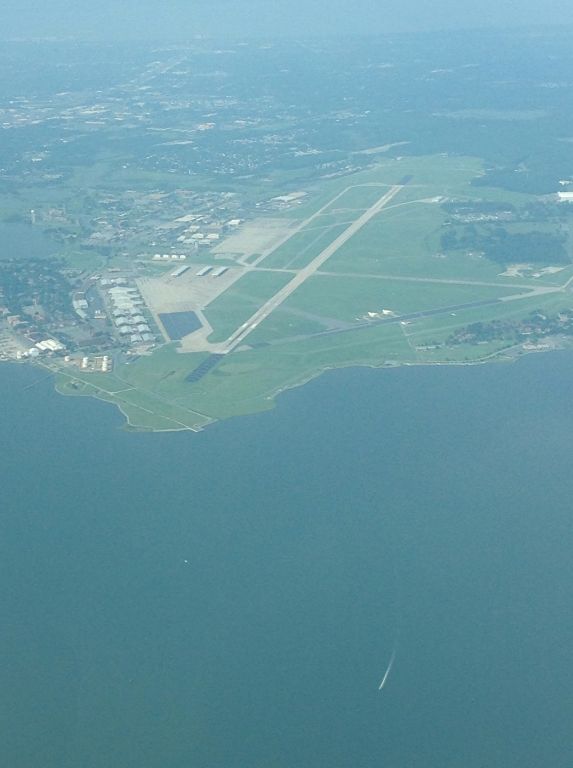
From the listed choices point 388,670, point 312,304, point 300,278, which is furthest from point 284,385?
point 388,670

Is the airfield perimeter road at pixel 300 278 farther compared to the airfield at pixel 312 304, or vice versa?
the airfield perimeter road at pixel 300 278

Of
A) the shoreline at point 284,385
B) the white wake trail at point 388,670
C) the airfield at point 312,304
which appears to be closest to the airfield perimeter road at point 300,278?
the airfield at point 312,304

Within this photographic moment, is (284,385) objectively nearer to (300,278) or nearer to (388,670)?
(300,278)

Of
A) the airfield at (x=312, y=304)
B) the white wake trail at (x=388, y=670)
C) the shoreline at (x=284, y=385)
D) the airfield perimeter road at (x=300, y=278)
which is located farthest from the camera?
the airfield perimeter road at (x=300, y=278)

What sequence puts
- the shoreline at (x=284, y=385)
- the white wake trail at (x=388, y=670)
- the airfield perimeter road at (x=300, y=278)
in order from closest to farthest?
1. the white wake trail at (x=388, y=670)
2. the shoreline at (x=284, y=385)
3. the airfield perimeter road at (x=300, y=278)

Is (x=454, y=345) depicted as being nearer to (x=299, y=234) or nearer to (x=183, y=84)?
(x=299, y=234)

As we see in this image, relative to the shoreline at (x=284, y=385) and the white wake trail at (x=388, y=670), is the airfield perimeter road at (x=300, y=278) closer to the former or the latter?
the shoreline at (x=284, y=385)
